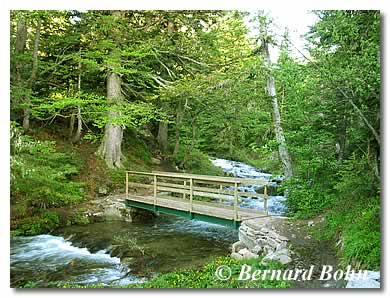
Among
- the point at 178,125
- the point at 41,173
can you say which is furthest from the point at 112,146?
the point at 41,173

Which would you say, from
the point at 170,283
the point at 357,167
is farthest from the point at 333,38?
the point at 170,283

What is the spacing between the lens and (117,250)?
4523 millimetres

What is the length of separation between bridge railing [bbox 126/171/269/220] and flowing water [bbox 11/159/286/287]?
433 mm

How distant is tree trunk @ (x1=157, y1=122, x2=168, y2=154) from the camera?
21.5 ft

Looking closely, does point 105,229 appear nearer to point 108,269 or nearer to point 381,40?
point 108,269

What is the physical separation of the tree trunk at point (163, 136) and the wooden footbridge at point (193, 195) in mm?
783

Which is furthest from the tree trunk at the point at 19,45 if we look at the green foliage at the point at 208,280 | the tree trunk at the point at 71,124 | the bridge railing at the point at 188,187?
the green foliage at the point at 208,280

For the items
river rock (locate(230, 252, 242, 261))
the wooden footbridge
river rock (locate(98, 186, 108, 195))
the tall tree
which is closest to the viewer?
river rock (locate(230, 252, 242, 261))

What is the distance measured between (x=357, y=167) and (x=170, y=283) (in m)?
2.32

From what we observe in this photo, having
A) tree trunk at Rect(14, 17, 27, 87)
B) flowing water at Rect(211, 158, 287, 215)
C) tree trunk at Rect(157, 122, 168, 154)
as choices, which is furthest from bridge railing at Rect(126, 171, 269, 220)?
tree trunk at Rect(14, 17, 27, 87)

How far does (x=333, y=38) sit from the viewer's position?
3592 millimetres

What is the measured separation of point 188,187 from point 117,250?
1.36 meters

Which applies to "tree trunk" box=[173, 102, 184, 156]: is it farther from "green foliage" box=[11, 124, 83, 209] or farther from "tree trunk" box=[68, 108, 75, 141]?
"green foliage" box=[11, 124, 83, 209]

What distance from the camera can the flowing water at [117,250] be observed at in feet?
12.5
